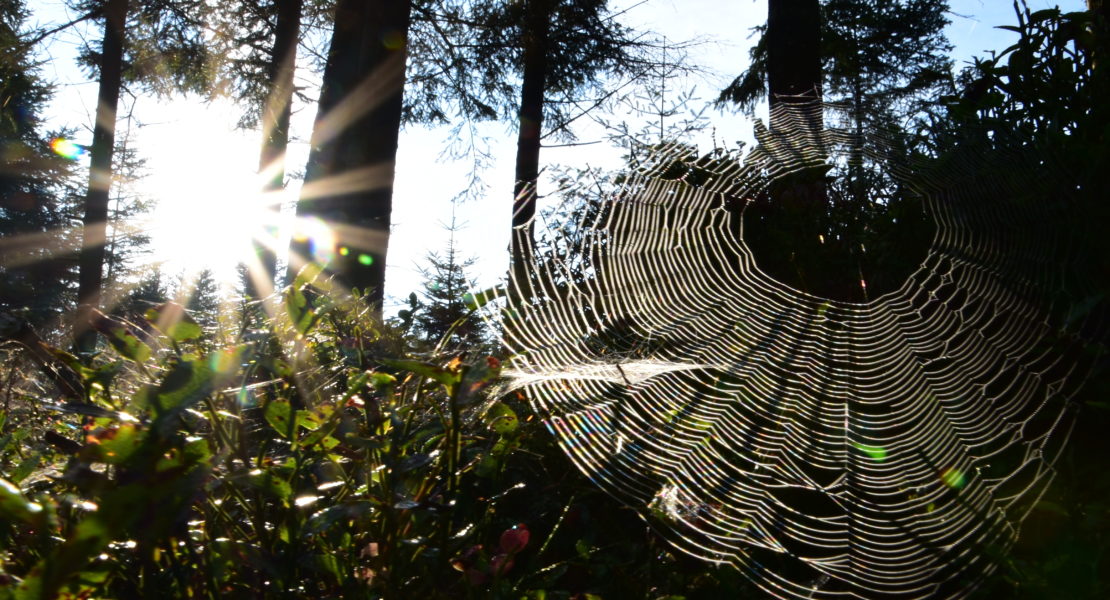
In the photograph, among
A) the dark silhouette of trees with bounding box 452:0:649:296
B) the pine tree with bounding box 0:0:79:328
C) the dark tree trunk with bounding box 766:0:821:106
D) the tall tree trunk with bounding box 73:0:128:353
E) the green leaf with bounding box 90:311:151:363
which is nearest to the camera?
the green leaf with bounding box 90:311:151:363

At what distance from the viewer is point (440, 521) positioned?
1.08m

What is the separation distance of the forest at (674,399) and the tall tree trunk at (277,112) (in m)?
7.71

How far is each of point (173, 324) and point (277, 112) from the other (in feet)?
35.8

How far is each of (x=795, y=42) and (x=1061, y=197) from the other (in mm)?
2561

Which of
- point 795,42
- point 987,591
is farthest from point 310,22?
point 987,591

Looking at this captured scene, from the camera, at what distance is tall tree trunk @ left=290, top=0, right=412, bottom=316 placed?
14.6 ft

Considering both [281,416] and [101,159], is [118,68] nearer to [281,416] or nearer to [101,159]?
[101,159]

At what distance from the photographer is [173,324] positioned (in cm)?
99

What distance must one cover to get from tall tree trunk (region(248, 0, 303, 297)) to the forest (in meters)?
7.71

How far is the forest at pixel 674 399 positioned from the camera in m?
0.97

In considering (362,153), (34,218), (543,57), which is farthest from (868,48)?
(34,218)

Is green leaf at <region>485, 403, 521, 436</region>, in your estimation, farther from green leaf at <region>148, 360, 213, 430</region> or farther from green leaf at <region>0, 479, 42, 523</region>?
green leaf at <region>0, 479, 42, 523</region>

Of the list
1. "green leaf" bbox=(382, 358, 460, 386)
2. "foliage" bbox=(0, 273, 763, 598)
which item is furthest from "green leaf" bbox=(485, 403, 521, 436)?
"green leaf" bbox=(382, 358, 460, 386)

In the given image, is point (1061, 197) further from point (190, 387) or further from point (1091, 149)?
point (190, 387)
